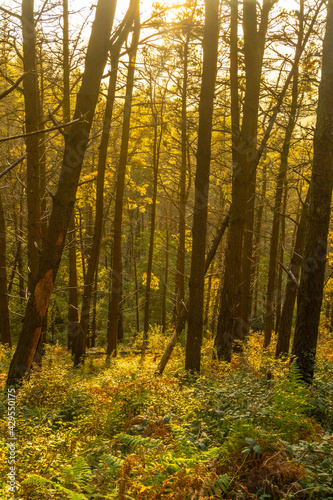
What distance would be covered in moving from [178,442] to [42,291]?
114 inches

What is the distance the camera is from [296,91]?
478 inches

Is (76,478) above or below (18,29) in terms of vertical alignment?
below

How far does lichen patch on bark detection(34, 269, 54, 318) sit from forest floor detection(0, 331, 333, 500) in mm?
1119

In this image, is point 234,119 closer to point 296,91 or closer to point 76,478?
point 296,91

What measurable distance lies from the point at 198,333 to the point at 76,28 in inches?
250

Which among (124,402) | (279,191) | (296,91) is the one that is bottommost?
(124,402)

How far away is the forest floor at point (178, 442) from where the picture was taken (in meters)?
2.69

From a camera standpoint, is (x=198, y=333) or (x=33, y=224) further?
(x=33, y=224)

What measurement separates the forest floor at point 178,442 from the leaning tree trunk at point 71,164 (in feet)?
4.01

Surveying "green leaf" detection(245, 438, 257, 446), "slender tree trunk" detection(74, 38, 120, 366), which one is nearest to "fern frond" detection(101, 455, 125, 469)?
"green leaf" detection(245, 438, 257, 446)

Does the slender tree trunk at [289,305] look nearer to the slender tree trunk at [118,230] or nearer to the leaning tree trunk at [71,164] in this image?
the slender tree trunk at [118,230]

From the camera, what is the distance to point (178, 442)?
330 centimetres

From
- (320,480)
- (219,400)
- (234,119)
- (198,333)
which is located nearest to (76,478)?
(320,480)

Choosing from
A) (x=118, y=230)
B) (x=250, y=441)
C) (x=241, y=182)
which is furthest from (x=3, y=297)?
(x=250, y=441)
